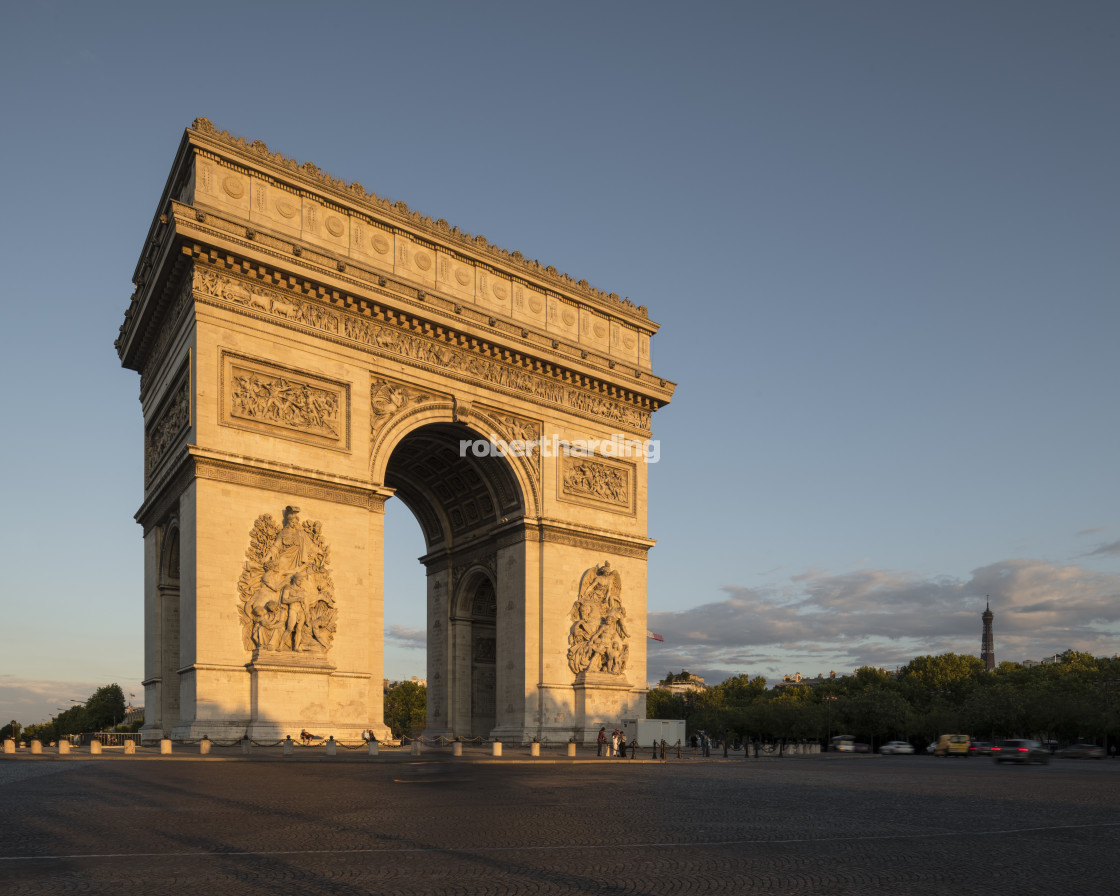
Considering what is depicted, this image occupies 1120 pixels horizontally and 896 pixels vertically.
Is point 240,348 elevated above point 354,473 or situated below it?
above

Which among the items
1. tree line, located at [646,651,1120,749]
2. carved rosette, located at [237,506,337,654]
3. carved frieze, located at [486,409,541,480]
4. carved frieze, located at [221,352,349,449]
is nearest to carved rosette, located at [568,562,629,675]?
carved frieze, located at [486,409,541,480]

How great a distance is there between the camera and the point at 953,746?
5469cm

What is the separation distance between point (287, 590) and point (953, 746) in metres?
43.4

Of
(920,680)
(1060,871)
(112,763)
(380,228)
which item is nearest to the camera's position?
(1060,871)

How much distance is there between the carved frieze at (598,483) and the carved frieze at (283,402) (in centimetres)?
941

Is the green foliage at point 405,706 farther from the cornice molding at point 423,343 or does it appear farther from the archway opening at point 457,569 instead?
the cornice molding at point 423,343

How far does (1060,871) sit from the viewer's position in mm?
8289

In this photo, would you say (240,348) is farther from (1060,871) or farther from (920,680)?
(920,680)

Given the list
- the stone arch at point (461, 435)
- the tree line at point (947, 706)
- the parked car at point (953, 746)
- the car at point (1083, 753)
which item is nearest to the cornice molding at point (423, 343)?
the stone arch at point (461, 435)

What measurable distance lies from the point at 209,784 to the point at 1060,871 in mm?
12874

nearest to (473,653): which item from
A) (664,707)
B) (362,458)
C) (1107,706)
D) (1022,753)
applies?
(362,458)

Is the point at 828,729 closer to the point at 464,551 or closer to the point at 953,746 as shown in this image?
the point at 953,746

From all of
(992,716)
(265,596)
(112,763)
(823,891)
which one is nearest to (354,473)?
(265,596)

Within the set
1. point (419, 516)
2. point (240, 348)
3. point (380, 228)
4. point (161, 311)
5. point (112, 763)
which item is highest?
point (380, 228)
